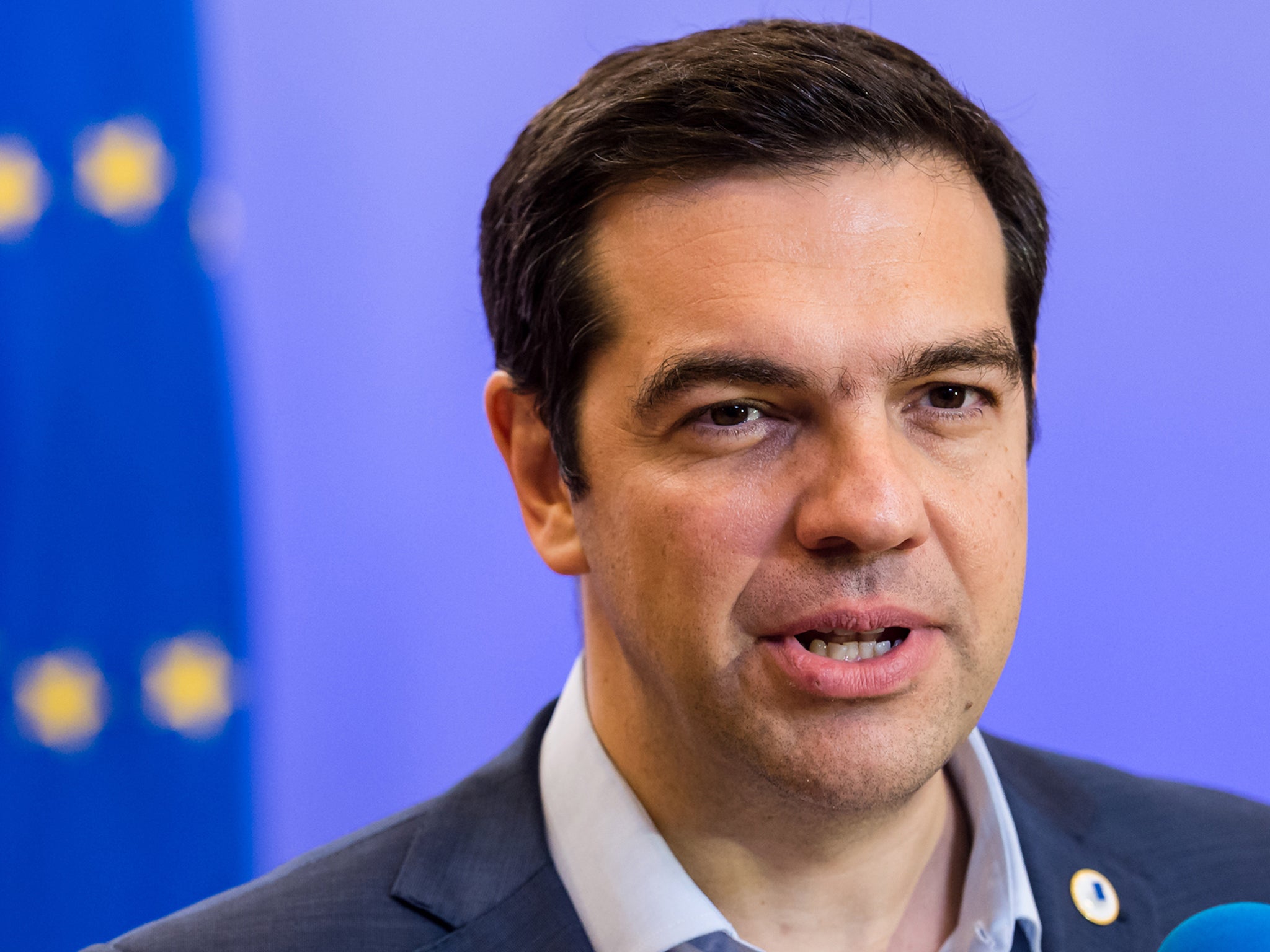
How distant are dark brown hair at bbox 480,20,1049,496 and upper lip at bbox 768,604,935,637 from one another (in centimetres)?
37

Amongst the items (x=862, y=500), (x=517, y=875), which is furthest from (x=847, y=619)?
(x=517, y=875)

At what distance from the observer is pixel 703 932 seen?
170 cm

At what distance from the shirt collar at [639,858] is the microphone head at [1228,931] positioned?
48 cm

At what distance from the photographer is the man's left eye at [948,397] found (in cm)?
172

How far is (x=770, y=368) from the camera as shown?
5.34 feet

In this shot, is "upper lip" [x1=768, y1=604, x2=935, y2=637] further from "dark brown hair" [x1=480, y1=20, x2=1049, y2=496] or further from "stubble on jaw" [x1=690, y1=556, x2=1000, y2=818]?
"dark brown hair" [x1=480, y1=20, x2=1049, y2=496]

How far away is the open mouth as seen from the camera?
1.64m

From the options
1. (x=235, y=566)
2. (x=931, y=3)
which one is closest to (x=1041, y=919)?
(x=235, y=566)

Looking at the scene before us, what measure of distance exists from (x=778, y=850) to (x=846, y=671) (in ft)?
0.96

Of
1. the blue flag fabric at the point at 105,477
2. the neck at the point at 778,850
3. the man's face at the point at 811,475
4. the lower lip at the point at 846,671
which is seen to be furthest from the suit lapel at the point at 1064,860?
the blue flag fabric at the point at 105,477

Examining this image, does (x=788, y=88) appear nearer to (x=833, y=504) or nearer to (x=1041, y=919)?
(x=833, y=504)

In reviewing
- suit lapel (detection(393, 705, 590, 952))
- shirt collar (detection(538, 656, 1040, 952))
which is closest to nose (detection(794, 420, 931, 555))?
shirt collar (detection(538, 656, 1040, 952))

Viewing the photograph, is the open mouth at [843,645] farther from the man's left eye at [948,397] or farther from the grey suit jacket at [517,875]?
the grey suit jacket at [517,875]

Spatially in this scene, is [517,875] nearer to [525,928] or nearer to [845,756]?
[525,928]
